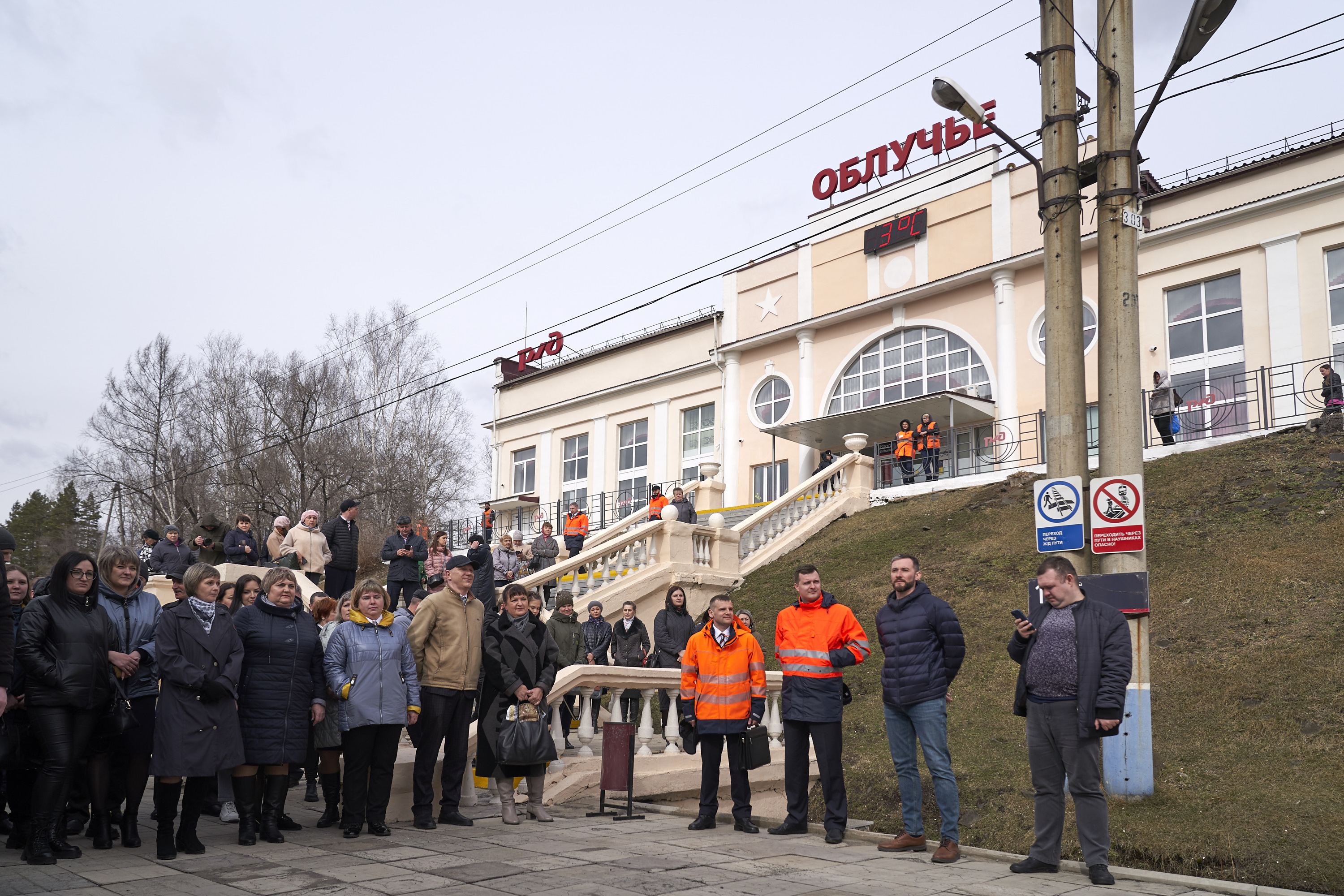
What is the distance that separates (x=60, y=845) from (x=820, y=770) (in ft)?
16.2

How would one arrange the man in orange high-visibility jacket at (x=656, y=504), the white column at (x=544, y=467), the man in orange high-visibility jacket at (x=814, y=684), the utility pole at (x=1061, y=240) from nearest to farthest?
the man in orange high-visibility jacket at (x=814, y=684) < the utility pole at (x=1061, y=240) < the man in orange high-visibility jacket at (x=656, y=504) < the white column at (x=544, y=467)

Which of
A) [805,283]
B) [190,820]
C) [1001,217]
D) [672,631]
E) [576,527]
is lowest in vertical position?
[190,820]

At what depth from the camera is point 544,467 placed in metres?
42.2

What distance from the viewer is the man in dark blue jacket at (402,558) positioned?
47.5ft

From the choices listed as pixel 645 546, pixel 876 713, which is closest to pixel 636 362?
pixel 645 546

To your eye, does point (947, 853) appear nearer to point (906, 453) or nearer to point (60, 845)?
point (60, 845)

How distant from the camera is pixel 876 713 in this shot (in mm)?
11266

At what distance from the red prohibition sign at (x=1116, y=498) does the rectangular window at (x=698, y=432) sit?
89.1 ft

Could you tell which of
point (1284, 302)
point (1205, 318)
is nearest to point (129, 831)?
point (1284, 302)

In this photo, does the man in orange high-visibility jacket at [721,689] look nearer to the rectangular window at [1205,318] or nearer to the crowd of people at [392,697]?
the crowd of people at [392,697]

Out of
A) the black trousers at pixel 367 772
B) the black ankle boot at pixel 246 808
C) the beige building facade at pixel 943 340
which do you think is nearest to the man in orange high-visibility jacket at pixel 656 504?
the beige building facade at pixel 943 340

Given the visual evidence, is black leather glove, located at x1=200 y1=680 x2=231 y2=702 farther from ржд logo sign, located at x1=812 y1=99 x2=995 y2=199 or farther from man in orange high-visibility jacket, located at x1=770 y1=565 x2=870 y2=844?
ржд logo sign, located at x1=812 y1=99 x2=995 y2=199

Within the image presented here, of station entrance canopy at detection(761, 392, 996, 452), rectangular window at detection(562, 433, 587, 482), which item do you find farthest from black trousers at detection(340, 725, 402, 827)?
rectangular window at detection(562, 433, 587, 482)

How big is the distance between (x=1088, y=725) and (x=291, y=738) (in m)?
5.12
